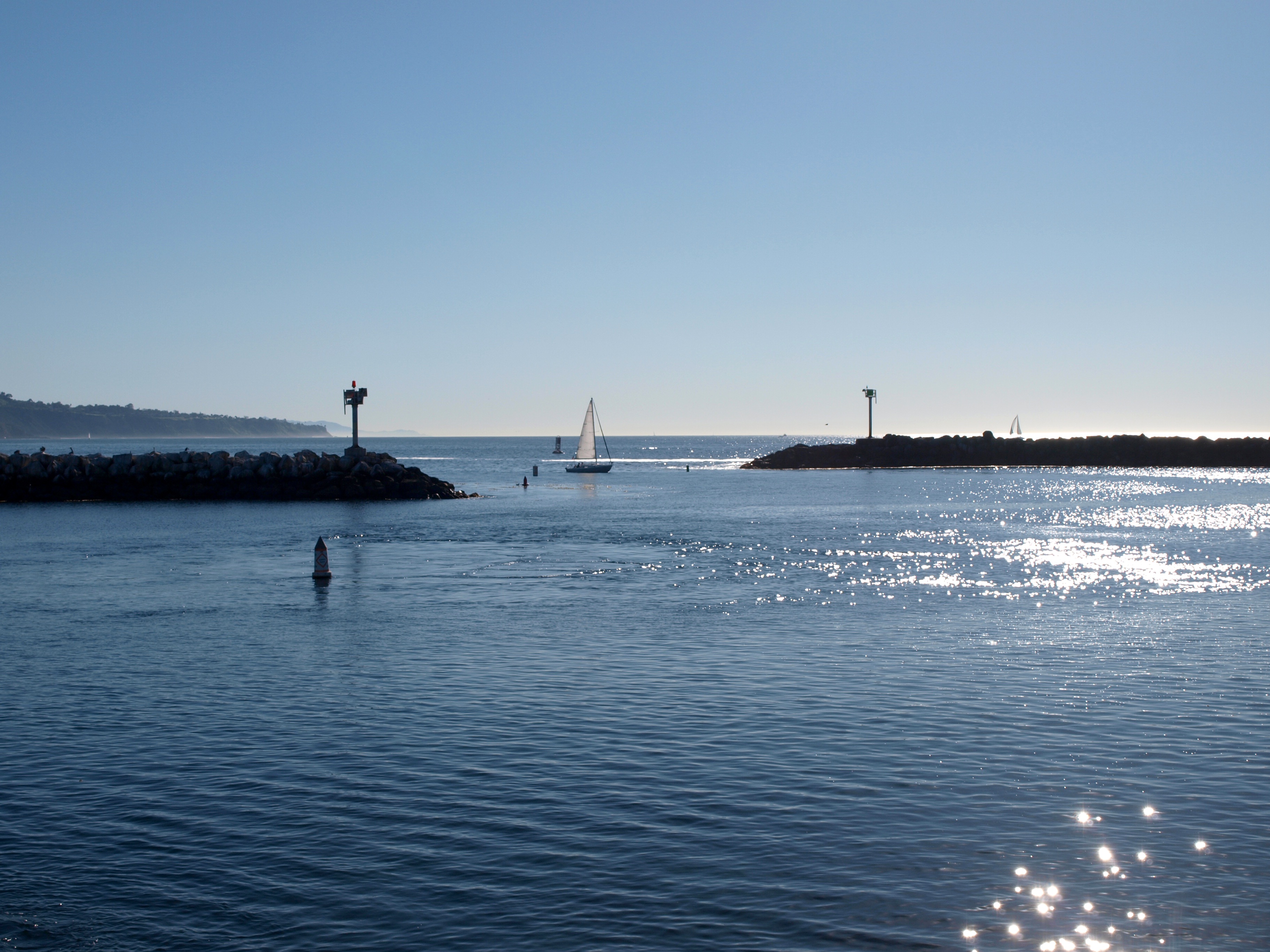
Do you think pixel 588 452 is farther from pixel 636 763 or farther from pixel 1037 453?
pixel 636 763

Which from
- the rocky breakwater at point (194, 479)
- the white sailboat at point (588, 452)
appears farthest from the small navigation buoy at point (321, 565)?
the white sailboat at point (588, 452)

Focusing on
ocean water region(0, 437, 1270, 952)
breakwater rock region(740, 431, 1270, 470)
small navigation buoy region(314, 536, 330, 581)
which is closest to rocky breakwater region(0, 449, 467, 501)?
ocean water region(0, 437, 1270, 952)

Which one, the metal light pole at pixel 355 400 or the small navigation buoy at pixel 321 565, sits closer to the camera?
the small navigation buoy at pixel 321 565

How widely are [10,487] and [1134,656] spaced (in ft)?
262

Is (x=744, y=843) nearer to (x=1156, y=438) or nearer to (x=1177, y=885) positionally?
(x=1177, y=885)

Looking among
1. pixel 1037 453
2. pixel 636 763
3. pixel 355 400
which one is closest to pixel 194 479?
pixel 355 400

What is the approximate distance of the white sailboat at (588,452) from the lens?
14100cm

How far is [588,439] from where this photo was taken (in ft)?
490

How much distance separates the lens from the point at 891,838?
11.7 metres

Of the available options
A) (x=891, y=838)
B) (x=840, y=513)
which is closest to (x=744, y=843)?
(x=891, y=838)

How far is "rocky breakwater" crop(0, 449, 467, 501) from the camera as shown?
79.8 meters

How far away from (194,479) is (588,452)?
73815mm

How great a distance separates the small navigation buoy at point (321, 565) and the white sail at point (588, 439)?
107175 mm

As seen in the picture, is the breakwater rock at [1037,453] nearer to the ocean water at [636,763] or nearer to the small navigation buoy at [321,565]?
the ocean water at [636,763]
